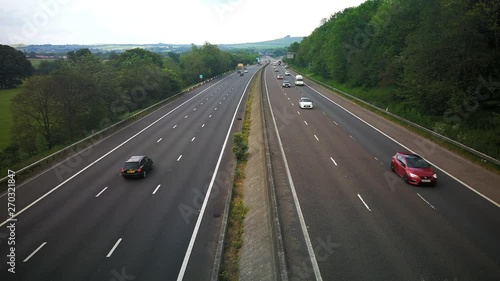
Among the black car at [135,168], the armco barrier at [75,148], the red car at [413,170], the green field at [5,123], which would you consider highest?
the red car at [413,170]

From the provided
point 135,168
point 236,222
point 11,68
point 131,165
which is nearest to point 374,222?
point 236,222

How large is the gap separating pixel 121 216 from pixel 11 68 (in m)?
100

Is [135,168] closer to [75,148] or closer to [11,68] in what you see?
[75,148]

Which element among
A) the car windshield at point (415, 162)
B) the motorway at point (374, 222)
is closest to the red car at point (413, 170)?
the car windshield at point (415, 162)

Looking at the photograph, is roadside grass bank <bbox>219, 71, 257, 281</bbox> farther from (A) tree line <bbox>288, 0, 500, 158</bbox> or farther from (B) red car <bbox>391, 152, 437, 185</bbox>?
(A) tree line <bbox>288, 0, 500, 158</bbox>

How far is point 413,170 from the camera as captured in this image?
19.4 meters

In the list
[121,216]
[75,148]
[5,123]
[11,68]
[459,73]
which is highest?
[459,73]

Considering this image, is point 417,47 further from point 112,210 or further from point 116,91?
point 116,91

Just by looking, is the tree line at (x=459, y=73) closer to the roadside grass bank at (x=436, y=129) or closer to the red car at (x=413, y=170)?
the roadside grass bank at (x=436, y=129)

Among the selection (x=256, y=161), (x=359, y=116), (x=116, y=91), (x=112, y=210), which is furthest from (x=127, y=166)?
(x=359, y=116)

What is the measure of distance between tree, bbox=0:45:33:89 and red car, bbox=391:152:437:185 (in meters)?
106

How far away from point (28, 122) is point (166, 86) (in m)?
32.1

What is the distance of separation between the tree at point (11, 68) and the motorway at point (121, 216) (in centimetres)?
8355

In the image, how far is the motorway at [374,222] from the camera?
472 inches
